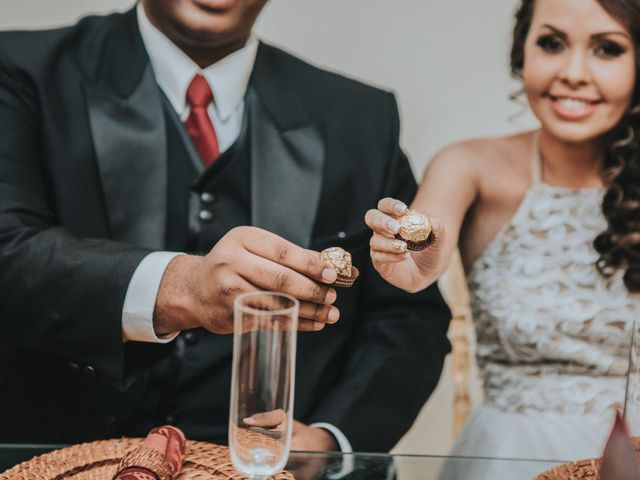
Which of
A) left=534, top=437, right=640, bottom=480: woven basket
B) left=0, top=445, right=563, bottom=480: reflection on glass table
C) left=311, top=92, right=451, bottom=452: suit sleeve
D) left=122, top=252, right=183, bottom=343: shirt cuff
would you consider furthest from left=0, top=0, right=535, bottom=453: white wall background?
left=534, top=437, right=640, bottom=480: woven basket

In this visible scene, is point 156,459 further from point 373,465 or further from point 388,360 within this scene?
point 388,360

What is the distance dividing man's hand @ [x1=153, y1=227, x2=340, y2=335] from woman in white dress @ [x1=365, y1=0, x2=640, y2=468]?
0.57m

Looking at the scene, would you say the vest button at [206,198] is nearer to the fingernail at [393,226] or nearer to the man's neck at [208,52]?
the man's neck at [208,52]

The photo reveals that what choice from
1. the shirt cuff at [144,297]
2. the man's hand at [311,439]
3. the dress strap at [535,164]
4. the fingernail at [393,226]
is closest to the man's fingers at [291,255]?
the fingernail at [393,226]

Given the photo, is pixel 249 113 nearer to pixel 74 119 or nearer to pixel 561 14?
pixel 74 119

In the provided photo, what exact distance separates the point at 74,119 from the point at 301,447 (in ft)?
2.50

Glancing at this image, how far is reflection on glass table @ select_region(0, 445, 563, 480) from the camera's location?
1386mm

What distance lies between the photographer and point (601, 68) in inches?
76.5

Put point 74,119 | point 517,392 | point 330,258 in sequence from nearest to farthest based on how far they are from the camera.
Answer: point 330,258
point 74,119
point 517,392

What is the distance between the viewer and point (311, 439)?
5.78 feet

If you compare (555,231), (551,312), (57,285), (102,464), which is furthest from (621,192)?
(102,464)

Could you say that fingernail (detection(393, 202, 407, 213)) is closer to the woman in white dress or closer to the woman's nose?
the woman in white dress

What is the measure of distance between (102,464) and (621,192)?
1.26m

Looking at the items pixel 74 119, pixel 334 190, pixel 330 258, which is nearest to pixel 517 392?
pixel 334 190
